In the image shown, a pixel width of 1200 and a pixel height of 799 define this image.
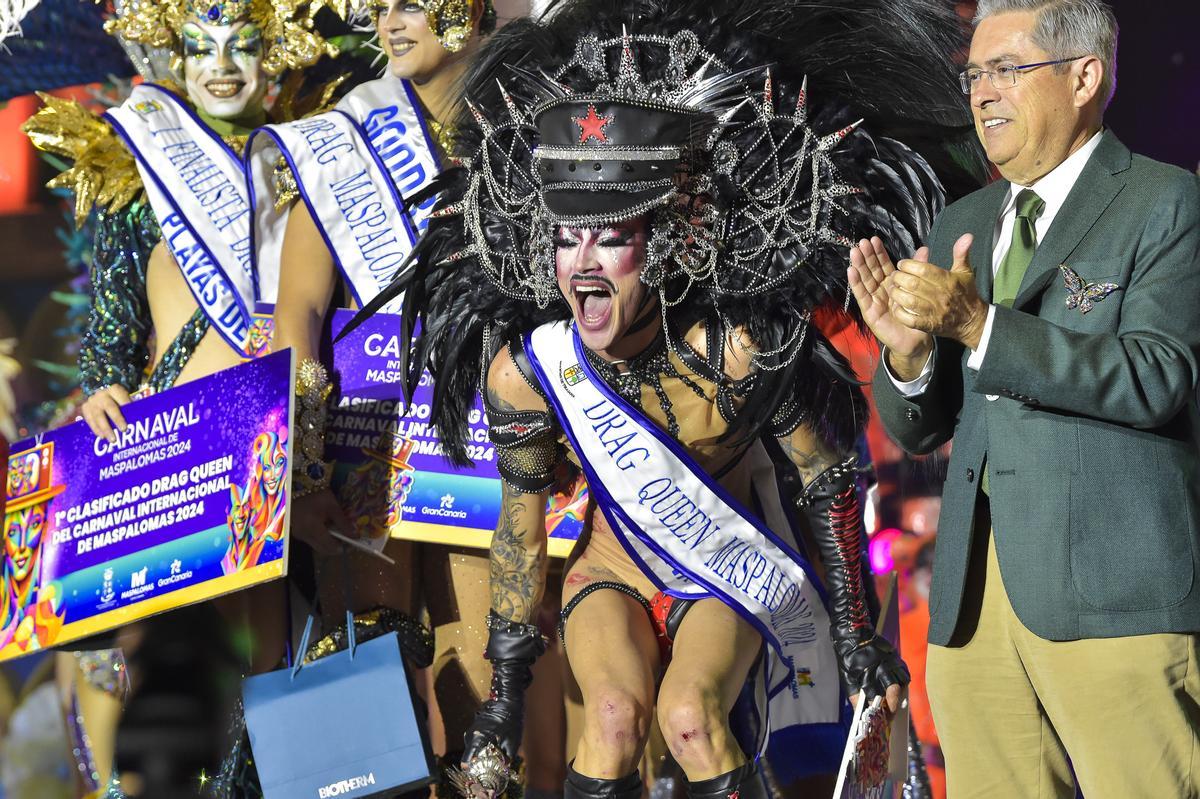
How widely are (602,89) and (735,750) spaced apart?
4.64ft

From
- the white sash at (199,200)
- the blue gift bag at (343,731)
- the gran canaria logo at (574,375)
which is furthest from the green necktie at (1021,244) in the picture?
the white sash at (199,200)

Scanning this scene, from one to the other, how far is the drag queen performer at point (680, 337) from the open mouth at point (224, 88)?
50.3 inches

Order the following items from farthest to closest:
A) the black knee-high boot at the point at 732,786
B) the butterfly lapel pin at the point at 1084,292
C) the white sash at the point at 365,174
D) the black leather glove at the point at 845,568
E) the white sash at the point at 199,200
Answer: the white sash at the point at 199,200 < the white sash at the point at 365,174 < the black leather glove at the point at 845,568 < the black knee-high boot at the point at 732,786 < the butterfly lapel pin at the point at 1084,292

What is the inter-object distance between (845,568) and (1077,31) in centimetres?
142

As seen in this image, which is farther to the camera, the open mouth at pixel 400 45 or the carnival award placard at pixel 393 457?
the open mouth at pixel 400 45

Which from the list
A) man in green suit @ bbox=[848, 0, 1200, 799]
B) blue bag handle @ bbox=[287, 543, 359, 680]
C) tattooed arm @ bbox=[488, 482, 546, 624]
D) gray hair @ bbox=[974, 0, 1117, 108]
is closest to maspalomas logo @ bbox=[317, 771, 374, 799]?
blue bag handle @ bbox=[287, 543, 359, 680]

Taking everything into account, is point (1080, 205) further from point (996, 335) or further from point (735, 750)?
point (735, 750)

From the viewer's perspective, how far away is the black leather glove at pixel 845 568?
3494 millimetres

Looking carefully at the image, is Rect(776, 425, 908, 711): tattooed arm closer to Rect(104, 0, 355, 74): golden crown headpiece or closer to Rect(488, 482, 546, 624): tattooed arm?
Rect(488, 482, 546, 624): tattooed arm

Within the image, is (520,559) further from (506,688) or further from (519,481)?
(506,688)

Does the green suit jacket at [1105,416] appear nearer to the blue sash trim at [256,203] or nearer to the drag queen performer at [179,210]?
the blue sash trim at [256,203]

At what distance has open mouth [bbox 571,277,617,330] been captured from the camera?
3.30 metres

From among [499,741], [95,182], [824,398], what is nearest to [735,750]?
[499,741]

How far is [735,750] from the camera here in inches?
131
